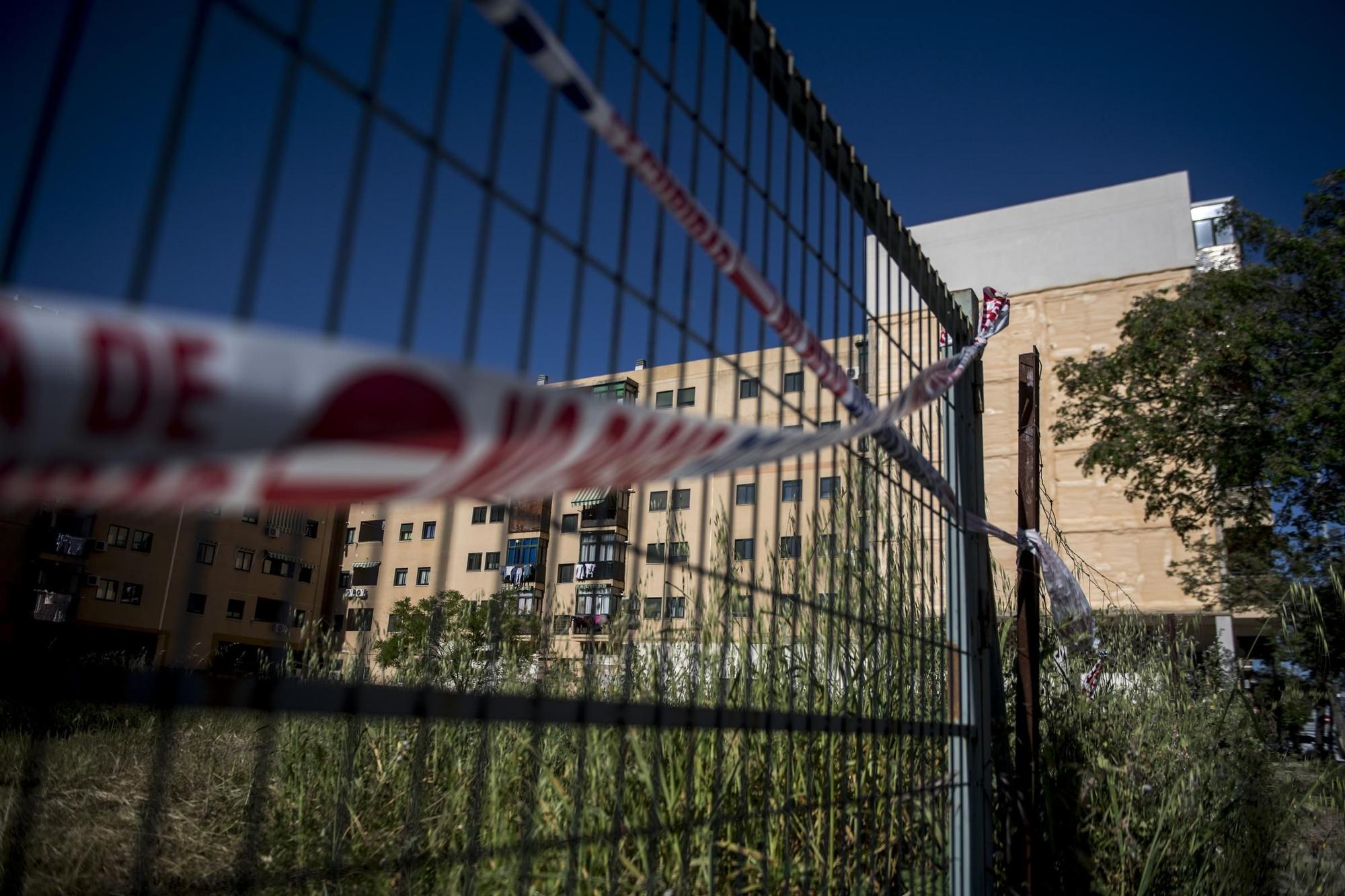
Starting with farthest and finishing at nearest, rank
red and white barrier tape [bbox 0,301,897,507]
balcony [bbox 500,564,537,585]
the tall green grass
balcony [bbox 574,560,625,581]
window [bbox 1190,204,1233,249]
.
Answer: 1. window [bbox 1190,204,1233,249]
2. the tall green grass
3. balcony [bbox 574,560,625,581]
4. balcony [bbox 500,564,537,585]
5. red and white barrier tape [bbox 0,301,897,507]

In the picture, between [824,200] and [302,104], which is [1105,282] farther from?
[302,104]

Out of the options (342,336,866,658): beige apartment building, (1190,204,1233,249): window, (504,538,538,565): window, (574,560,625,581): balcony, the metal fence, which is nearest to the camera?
the metal fence

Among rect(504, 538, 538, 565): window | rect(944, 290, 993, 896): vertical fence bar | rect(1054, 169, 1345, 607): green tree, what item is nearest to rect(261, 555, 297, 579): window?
rect(504, 538, 538, 565): window

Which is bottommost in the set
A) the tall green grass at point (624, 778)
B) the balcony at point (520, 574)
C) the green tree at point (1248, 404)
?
the tall green grass at point (624, 778)

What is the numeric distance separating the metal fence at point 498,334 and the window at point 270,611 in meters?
0.06

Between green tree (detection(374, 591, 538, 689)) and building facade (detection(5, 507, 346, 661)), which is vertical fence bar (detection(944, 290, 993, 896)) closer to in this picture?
green tree (detection(374, 591, 538, 689))

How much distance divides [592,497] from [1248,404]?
20.7 m

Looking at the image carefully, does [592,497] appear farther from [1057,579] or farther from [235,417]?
[1057,579]

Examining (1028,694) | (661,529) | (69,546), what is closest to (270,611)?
(69,546)

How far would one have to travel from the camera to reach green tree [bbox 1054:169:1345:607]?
1805 centimetres

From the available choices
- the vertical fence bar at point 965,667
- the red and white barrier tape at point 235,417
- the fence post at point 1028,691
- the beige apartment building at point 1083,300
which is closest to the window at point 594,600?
the red and white barrier tape at point 235,417

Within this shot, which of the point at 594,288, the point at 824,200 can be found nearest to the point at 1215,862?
the point at 824,200

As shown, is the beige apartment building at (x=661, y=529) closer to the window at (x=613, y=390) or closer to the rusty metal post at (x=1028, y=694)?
the window at (x=613, y=390)

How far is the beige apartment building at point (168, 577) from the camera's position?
0.96m
